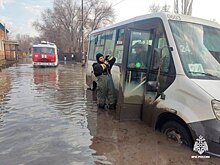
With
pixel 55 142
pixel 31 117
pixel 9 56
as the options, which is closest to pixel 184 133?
pixel 55 142

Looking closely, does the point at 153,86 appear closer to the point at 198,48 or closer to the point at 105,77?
the point at 198,48

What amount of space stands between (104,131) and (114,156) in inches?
55.5

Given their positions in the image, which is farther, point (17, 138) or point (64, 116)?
point (64, 116)

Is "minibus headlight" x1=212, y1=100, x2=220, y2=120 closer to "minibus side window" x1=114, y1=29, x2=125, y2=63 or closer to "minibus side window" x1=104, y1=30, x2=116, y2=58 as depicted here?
"minibus side window" x1=114, y1=29, x2=125, y2=63

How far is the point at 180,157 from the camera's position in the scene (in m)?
3.99

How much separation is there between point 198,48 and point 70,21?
50.0m

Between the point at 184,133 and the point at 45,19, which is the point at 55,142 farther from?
the point at 45,19

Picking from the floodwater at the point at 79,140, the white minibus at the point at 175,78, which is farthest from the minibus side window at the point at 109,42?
the floodwater at the point at 79,140

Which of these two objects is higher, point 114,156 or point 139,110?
point 139,110

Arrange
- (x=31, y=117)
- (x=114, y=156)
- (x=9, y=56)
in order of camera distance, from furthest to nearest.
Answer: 1. (x=9, y=56)
2. (x=31, y=117)
3. (x=114, y=156)

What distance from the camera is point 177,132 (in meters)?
4.26

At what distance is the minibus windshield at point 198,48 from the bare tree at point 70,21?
43.6m

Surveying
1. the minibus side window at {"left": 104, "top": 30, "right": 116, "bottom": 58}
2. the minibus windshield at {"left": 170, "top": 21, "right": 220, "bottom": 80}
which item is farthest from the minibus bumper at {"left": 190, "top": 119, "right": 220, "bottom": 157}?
the minibus side window at {"left": 104, "top": 30, "right": 116, "bottom": 58}

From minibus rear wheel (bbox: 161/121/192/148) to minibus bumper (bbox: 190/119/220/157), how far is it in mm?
313
